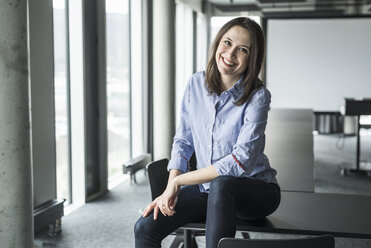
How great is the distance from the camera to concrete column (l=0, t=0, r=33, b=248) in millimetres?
2432

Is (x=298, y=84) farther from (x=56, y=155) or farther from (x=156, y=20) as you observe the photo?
(x=56, y=155)

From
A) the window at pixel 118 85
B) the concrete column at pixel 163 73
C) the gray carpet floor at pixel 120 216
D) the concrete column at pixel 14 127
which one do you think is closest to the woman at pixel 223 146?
the concrete column at pixel 14 127

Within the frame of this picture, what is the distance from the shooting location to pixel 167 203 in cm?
167

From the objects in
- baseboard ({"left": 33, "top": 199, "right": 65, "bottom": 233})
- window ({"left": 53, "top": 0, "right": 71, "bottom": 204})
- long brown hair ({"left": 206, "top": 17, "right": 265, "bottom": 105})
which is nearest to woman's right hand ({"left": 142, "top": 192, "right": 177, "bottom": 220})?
long brown hair ({"left": 206, "top": 17, "right": 265, "bottom": 105})

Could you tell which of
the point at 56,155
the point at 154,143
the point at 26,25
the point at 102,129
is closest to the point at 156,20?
the point at 154,143

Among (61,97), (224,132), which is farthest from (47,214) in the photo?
(224,132)

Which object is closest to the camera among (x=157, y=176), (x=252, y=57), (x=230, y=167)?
(x=230, y=167)

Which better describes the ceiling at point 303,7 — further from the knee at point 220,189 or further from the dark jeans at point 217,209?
the knee at point 220,189

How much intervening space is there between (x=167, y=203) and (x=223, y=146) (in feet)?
1.03

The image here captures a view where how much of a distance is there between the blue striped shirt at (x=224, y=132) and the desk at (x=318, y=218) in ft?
0.55

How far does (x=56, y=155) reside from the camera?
394cm

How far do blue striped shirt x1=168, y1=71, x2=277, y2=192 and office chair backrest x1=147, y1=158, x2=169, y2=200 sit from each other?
0.13m

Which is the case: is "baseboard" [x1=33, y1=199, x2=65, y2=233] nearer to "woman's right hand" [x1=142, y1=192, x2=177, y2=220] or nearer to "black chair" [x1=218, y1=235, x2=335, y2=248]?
"woman's right hand" [x1=142, y1=192, x2=177, y2=220]

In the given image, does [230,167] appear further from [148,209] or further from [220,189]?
[148,209]
